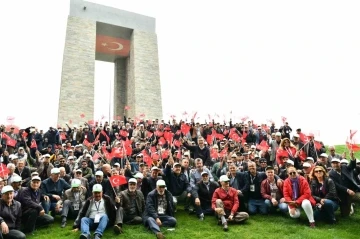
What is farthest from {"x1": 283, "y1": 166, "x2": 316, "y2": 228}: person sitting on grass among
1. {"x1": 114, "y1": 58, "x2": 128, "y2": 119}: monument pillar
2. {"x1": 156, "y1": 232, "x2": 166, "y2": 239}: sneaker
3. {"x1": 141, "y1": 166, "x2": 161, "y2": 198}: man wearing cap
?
{"x1": 114, "y1": 58, "x2": 128, "y2": 119}: monument pillar

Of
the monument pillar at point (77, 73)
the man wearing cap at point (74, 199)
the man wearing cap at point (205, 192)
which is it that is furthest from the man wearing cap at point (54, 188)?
the monument pillar at point (77, 73)

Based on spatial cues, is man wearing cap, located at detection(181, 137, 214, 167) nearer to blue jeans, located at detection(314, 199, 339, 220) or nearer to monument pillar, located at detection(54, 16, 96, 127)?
blue jeans, located at detection(314, 199, 339, 220)

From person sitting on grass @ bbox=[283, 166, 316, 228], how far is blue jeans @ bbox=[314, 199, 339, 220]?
271 mm

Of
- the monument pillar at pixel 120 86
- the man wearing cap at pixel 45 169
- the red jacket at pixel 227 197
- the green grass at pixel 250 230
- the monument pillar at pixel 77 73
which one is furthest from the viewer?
the monument pillar at pixel 120 86

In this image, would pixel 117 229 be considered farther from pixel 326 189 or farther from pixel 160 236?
pixel 326 189

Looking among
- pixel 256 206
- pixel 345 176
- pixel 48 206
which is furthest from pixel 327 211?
pixel 48 206

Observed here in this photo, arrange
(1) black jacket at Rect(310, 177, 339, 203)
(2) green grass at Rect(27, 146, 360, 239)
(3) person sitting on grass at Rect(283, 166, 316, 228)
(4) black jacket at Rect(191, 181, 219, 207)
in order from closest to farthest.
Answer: (2) green grass at Rect(27, 146, 360, 239)
(3) person sitting on grass at Rect(283, 166, 316, 228)
(1) black jacket at Rect(310, 177, 339, 203)
(4) black jacket at Rect(191, 181, 219, 207)

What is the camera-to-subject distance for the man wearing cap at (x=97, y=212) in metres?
7.42

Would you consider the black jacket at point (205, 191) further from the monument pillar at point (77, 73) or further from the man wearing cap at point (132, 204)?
the monument pillar at point (77, 73)

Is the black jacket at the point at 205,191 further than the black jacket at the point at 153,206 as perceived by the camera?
Yes

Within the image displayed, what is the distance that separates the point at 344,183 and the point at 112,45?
81.5 feet

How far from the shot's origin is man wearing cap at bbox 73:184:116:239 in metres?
7.42

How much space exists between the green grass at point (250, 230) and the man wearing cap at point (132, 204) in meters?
0.22

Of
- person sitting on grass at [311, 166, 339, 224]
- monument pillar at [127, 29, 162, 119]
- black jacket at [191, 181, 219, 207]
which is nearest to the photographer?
person sitting on grass at [311, 166, 339, 224]
